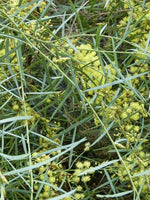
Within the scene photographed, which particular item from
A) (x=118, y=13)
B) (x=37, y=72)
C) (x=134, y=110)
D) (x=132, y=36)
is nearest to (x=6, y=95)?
(x=37, y=72)

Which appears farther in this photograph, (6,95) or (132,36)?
(132,36)

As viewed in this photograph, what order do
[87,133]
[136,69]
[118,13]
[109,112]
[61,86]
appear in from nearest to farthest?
[109,112]
[87,133]
[136,69]
[61,86]
[118,13]

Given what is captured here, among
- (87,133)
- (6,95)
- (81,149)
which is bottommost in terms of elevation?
(81,149)

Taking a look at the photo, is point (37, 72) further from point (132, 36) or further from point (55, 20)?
point (132, 36)

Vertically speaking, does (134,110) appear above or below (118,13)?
below

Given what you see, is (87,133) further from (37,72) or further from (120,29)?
(120,29)

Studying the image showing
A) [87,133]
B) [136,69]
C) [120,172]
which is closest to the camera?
[120,172]

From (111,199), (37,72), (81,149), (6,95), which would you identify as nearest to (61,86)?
(37,72)

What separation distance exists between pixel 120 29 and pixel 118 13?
0.21 meters

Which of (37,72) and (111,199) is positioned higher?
(37,72)

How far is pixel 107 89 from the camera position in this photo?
4.01 ft

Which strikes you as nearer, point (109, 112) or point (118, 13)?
point (109, 112)

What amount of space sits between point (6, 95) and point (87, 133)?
32cm

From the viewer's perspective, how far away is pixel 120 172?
1261mm
